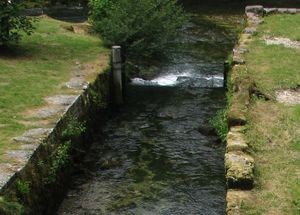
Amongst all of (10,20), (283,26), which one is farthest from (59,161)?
(283,26)

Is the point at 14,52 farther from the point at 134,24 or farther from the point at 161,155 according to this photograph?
the point at 161,155

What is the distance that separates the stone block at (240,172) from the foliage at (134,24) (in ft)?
33.0

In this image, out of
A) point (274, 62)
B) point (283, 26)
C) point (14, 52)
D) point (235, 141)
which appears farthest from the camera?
point (283, 26)

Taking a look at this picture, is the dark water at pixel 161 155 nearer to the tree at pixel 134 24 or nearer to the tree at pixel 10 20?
the tree at pixel 134 24

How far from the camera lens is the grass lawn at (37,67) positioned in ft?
40.9

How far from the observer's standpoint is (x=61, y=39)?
19.6 meters

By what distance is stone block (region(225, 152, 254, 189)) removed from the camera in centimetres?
940

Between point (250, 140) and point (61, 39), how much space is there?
10196 millimetres

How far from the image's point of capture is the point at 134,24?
1984cm

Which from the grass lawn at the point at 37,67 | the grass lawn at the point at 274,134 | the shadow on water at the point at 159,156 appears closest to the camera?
the grass lawn at the point at 274,134

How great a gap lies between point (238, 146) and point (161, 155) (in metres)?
3.78

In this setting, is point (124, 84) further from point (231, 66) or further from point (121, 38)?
point (231, 66)

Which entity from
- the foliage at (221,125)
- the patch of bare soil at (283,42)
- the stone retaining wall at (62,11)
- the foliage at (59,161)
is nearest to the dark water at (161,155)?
the foliage at (221,125)

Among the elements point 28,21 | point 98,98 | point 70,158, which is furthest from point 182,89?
point 70,158
